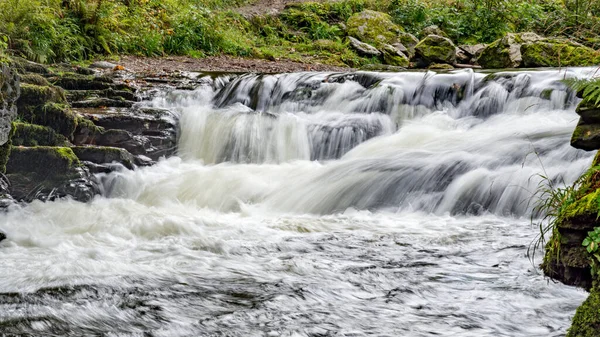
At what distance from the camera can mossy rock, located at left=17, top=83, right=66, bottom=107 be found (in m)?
7.00

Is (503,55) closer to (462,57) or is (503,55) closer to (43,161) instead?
(462,57)

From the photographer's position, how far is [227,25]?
16328 mm

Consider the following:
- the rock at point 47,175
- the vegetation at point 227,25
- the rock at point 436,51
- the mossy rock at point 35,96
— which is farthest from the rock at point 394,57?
the rock at point 47,175

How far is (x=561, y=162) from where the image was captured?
6473 millimetres

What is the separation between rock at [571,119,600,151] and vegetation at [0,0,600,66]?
209 inches

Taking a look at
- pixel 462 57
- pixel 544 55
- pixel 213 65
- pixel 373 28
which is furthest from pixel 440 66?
pixel 213 65

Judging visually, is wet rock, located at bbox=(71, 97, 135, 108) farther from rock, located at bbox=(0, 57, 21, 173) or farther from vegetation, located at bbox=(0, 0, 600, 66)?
rock, located at bbox=(0, 57, 21, 173)

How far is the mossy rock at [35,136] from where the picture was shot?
6.60m

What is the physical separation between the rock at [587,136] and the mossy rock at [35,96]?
19.4 ft

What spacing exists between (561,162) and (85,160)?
17.7ft

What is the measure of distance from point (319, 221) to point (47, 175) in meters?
2.99

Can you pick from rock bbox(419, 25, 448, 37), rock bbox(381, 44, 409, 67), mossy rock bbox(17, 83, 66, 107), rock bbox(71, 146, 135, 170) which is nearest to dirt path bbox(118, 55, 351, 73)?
rock bbox(381, 44, 409, 67)

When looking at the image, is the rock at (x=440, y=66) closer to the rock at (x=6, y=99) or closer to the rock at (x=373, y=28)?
the rock at (x=373, y=28)

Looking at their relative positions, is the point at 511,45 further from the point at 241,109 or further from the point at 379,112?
the point at 241,109
